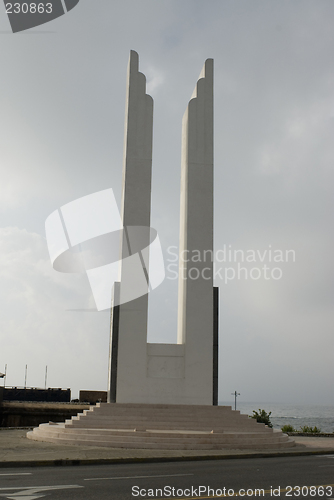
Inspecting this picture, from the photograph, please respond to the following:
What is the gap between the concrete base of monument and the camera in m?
15.0

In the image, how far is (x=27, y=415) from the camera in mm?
23922

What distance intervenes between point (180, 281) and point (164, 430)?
21.4ft

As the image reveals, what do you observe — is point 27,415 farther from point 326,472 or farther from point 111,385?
point 326,472

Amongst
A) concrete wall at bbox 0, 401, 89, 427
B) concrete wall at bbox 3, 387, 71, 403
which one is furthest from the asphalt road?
concrete wall at bbox 3, 387, 71, 403

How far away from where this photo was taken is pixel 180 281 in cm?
2117

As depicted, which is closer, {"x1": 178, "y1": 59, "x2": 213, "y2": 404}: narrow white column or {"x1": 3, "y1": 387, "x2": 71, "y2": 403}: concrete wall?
{"x1": 178, "y1": 59, "x2": 213, "y2": 404}: narrow white column

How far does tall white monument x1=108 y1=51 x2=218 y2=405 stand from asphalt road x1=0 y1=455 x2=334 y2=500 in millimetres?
7907

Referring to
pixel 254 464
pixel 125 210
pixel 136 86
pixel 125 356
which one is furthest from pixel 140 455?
pixel 136 86

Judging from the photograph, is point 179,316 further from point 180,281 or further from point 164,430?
point 164,430

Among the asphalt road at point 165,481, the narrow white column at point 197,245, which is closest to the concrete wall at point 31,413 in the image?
the narrow white column at point 197,245

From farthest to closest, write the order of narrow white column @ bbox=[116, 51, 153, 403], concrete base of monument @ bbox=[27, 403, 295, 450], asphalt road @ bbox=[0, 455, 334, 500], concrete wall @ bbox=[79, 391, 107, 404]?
concrete wall @ bbox=[79, 391, 107, 404] → narrow white column @ bbox=[116, 51, 153, 403] → concrete base of monument @ bbox=[27, 403, 295, 450] → asphalt road @ bbox=[0, 455, 334, 500]

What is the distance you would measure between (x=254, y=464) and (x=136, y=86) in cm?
1637

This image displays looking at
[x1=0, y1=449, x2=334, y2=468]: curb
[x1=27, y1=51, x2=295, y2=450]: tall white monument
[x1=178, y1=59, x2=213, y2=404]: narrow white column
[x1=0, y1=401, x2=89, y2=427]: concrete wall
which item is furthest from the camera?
[x1=0, y1=401, x2=89, y2=427]: concrete wall

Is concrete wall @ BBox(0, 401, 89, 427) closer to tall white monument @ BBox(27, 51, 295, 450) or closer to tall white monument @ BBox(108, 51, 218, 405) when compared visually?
tall white monument @ BBox(27, 51, 295, 450)
